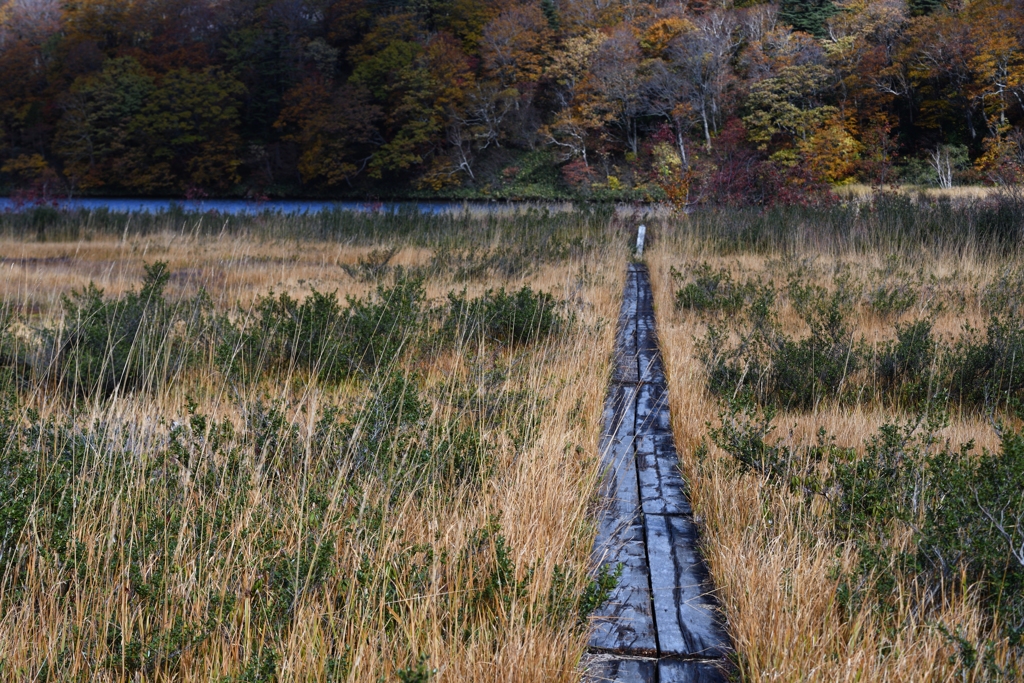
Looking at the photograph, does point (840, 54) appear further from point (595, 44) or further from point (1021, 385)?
point (1021, 385)

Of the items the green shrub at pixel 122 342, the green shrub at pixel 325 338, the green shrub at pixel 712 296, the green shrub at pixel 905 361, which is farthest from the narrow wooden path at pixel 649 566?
the green shrub at pixel 712 296

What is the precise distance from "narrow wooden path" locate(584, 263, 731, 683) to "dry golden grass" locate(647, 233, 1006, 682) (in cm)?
8

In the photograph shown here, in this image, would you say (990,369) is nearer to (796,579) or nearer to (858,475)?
(858,475)

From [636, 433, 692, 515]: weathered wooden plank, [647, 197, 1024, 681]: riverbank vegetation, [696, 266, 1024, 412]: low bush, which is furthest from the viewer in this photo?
[696, 266, 1024, 412]: low bush

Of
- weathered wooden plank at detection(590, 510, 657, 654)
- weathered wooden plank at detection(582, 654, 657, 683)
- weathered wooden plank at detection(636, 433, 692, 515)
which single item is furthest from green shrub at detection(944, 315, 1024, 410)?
weathered wooden plank at detection(582, 654, 657, 683)

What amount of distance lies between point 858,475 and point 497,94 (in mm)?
37674

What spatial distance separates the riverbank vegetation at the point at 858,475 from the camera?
2.32 meters

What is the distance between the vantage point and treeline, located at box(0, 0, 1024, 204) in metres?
31.7

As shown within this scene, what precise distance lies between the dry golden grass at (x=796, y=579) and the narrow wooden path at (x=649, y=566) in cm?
8

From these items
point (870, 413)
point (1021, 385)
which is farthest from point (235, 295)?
point (1021, 385)

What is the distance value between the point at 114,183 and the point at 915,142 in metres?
38.2

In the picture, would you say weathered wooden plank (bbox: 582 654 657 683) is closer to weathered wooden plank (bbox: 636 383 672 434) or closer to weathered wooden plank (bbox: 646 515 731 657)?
weathered wooden plank (bbox: 646 515 731 657)

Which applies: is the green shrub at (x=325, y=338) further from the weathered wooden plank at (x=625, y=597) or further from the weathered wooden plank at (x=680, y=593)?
the weathered wooden plank at (x=680, y=593)

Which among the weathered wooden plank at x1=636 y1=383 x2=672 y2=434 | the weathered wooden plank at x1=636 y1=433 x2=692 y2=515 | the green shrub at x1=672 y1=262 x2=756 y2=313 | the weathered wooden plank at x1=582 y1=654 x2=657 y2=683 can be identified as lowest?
the weathered wooden plank at x1=582 y1=654 x2=657 y2=683
